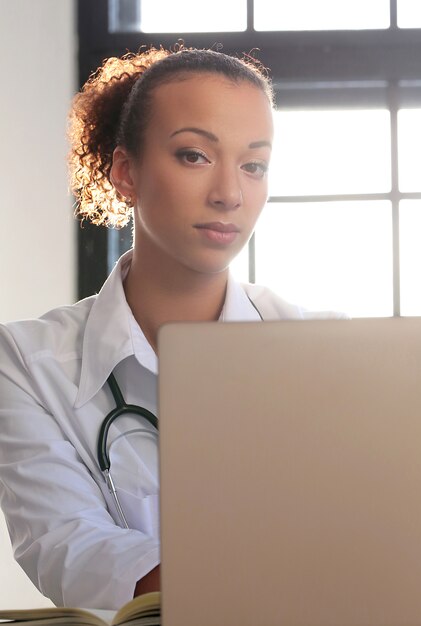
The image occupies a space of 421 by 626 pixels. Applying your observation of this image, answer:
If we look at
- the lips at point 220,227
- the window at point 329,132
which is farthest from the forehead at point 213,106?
the window at point 329,132

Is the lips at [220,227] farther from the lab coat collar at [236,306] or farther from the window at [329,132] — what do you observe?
the window at [329,132]

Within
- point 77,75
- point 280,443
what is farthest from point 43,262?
point 280,443

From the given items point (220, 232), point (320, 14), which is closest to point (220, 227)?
point (220, 232)

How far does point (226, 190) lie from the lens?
1.19 m

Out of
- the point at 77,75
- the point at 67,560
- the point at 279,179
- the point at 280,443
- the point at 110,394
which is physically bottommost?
the point at 67,560

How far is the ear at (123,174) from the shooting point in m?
1.32

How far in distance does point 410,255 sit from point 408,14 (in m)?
0.64

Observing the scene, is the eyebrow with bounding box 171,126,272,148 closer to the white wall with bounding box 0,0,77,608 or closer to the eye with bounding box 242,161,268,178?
the eye with bounding box 242,161,268,178

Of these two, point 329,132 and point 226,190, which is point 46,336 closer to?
point 226,190

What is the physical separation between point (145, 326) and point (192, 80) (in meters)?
0.34

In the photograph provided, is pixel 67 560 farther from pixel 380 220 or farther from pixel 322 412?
pixel 380 220

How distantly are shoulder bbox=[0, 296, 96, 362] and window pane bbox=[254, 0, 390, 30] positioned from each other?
1477mm

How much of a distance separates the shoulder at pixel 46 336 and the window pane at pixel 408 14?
61.5 inches

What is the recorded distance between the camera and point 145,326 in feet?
3.98
